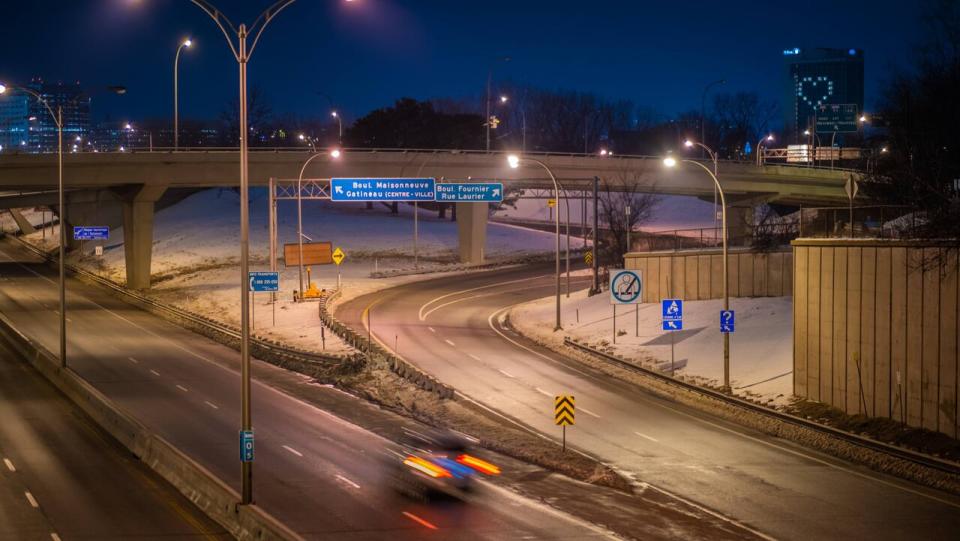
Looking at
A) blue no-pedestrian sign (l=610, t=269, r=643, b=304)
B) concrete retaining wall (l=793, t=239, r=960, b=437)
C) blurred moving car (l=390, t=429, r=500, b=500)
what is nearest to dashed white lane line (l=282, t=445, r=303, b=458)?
blurred moving car (l=390, t=429, r=500, b=500)

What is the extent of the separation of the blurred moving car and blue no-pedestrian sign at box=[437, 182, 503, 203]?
3506 cm

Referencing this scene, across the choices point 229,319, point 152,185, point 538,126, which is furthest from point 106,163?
point 538,126

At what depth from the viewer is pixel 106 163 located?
208ft

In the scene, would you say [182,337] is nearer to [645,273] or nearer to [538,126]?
[645,273]

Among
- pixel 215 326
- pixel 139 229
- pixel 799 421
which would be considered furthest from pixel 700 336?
pixel 139 229

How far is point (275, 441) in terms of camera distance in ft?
90.4

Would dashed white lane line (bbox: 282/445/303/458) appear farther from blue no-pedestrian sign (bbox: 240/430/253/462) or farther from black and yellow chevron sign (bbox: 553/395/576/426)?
blue no-pedestrian sign (bbox: 240/430/253/462)

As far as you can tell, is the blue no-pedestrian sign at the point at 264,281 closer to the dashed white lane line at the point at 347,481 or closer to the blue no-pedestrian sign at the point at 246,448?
the dashed white lane line at the point at 347,481

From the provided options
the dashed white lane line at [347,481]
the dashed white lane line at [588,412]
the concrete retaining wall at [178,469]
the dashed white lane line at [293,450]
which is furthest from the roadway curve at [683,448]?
the concrete retaining wall at [178,469]

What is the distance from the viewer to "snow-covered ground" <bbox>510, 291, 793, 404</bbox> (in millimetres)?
37438

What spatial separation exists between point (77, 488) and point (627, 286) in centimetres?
2608

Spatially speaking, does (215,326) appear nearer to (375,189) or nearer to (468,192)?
(375,189)

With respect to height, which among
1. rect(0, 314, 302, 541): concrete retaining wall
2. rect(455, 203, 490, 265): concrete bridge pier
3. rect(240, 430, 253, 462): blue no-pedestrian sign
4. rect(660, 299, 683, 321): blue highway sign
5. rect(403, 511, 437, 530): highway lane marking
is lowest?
rect(403, 511, 437, 530): highway lane marking

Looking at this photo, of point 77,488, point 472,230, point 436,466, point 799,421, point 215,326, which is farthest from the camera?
point 472,230
